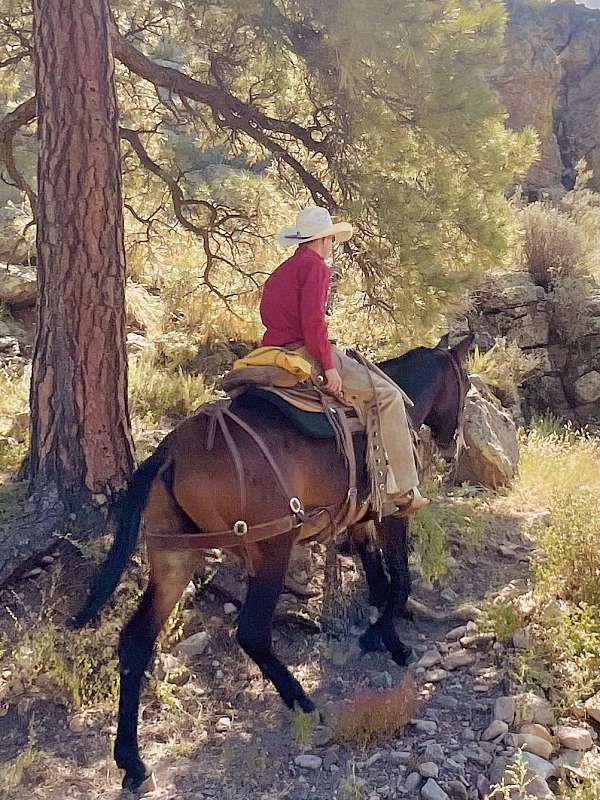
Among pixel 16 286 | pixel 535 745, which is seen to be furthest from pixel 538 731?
pixel 16 286

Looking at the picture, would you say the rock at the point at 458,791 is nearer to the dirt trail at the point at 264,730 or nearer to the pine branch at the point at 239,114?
the dirt trail at the point at 264,730

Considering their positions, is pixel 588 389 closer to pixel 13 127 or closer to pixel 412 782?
pixel 13 127

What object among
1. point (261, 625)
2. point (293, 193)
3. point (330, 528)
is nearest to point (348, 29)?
point (293, 193)

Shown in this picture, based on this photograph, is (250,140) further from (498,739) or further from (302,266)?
(498,739)

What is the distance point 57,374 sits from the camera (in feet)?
16.0

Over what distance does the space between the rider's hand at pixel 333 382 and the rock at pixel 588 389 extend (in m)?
7.99

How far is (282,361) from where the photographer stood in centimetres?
382

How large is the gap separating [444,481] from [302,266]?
404 centimetres

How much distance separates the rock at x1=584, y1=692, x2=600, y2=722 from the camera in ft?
11.8

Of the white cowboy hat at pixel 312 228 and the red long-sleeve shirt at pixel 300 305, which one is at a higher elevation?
the white cowboy hat at pixel 312 228

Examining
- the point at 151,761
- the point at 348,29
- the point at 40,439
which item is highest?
the point at 348,29

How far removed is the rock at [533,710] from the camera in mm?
3543

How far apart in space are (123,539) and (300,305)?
1.48 meters

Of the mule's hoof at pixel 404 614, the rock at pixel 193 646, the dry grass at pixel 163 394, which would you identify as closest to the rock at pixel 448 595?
the mule's hoof at pixel 404 614
